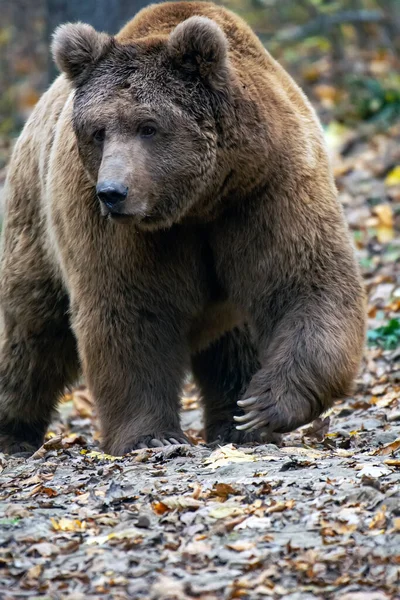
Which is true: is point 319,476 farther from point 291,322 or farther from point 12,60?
point 12,60

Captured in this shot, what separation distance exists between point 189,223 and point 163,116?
2.49 feet

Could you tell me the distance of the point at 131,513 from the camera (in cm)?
495

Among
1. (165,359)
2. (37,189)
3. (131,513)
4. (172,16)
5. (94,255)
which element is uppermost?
(172,16)

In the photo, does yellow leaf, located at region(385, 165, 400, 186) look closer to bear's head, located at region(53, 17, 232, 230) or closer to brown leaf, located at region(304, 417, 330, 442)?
brown leaf, located at region(304, 417, 330, 442)

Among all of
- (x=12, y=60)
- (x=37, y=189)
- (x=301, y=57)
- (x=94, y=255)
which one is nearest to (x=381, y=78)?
(x=301, y=57)

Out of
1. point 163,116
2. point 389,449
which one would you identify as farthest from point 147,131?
point 389,449

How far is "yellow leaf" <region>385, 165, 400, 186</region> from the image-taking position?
13.1 meters

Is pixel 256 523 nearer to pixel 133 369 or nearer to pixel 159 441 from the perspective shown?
pixel 159 441

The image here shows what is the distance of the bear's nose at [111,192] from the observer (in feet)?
19.1

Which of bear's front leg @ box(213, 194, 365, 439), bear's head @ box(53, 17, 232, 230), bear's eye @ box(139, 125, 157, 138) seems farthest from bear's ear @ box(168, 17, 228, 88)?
bear's front leg @ box(213, 194, 365, 439)

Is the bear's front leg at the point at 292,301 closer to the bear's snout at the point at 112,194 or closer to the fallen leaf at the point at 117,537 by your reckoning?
the bear's snout at the point at 112,194

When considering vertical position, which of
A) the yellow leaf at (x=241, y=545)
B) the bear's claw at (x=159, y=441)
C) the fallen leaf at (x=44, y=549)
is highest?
the fallen leaf at (x=44, y=549)

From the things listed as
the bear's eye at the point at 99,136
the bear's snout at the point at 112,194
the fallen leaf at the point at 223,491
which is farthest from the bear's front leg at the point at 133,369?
the fallen leaf at the point at 223,491

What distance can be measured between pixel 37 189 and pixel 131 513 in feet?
11.5
